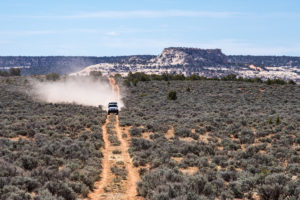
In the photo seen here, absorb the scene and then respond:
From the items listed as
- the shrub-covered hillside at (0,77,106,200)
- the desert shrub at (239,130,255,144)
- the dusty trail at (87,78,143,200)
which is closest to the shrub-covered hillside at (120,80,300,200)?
the desert shrub at (239,130,255,144)

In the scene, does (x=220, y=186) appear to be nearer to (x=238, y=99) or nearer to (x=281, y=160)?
(x=281, y=160)

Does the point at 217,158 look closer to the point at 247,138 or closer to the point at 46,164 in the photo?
the point at 247,138

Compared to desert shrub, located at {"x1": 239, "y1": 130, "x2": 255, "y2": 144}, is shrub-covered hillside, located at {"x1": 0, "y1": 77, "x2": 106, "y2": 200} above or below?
above

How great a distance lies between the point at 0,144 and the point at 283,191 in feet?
49.0

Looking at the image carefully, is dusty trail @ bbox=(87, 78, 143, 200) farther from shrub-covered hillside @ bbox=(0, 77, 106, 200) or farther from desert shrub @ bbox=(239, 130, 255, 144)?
desert shrub @ bbox=(239, 130, 255, 144)

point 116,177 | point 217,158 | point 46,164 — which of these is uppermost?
point 46,164

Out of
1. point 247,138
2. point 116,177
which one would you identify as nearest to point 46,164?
point 116,177

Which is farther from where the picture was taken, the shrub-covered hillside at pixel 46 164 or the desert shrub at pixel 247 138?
the desert shrub at pixel 247 138

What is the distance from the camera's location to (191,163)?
51.1ft

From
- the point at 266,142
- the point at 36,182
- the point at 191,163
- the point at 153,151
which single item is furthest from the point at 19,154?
the point at 266,142

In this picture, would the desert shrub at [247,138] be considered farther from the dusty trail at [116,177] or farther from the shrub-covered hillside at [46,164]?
the shrub-covered hillside at [46,164]

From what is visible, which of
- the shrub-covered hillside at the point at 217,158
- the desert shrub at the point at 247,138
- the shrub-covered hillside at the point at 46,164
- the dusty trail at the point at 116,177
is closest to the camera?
the shrub-covered hillside at the point at 46,164

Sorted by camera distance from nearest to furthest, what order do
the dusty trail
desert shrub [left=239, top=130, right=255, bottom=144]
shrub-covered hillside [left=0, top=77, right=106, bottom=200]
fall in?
1. shrub-covered hillside [left=0, top=77, right=106, bottom=200]
2. the dusty trail
3. desert shrub [left=239, top=130, right=255, bottom=144]

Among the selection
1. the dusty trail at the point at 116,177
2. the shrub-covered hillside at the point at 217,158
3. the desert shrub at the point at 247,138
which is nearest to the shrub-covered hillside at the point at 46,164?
the dusty trail at the point at 116,177
